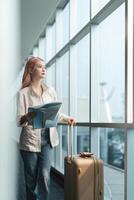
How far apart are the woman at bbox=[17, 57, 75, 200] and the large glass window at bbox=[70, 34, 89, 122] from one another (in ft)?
3.95

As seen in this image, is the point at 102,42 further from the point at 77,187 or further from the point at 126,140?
the point at 77,187

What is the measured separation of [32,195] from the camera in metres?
2.49

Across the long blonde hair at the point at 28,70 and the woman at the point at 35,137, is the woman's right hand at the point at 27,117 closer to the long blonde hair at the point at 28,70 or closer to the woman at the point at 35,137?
the woman at the point at 35,137

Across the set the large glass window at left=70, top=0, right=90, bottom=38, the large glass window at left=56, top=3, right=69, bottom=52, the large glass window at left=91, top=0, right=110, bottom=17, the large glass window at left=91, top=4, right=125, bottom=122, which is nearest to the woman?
the large glass window at left=91, top=4, right=125, bottom=122

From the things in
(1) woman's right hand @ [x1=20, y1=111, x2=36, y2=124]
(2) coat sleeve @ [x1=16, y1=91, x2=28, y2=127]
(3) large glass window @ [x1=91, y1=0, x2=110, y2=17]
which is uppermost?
(3) large glass window @ [x1=91, y1=0, x2=110, y2=17]

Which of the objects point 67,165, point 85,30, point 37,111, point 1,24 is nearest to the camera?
point 1,24

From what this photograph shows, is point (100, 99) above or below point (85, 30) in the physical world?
below

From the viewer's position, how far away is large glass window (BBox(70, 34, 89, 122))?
12.0 feet

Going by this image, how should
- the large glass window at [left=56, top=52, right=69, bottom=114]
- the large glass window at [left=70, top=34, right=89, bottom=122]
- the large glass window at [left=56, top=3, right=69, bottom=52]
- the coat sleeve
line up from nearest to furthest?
the coat sleeve → the large glass window at [left=70, top=34, right=89, bottom=122] → the large glass window at [left=56, top=52, right=69, bottom=114] → the large glass window at [left=56, top=3, right=69, bottom=52]

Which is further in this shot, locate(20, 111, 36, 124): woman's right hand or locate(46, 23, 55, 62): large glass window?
A: locate(46, 23, 55, 62): large glass window

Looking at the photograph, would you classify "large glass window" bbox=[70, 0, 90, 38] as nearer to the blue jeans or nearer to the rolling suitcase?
the blue jeans

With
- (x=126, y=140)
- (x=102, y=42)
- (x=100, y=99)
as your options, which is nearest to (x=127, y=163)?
(x=126, y=140)

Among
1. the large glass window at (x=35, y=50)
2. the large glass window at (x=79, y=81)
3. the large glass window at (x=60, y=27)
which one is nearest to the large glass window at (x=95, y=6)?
the large glass window at (x=79, y=81)

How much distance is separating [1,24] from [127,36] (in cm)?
142
